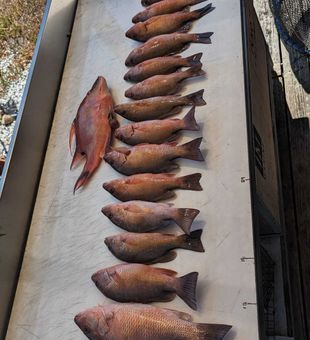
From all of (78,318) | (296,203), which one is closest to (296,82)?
(296,203)

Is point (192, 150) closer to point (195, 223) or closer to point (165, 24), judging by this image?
point (195, 223)

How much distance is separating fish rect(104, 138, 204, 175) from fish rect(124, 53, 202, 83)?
506mm

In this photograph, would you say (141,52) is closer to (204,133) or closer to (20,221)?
(204,133)

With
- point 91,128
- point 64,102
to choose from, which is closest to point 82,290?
point 91,128

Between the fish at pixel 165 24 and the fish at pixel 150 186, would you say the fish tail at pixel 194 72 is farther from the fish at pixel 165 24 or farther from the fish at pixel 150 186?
the fish at pixel 150 186

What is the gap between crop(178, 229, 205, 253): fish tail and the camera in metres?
1.84

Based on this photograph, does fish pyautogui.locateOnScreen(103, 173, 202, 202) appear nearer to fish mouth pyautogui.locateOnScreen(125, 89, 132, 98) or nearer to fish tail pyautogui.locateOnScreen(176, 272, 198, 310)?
fish tail pyautogui.locateOnScreen(176, 272, 198, 310)

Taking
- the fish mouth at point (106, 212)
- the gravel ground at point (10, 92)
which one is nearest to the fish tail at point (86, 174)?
the fish mouth at point (106, 212)

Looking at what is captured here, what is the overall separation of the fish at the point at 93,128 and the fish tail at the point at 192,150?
19.2 inches

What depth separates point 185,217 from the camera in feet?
6.16

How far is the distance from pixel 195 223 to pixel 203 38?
112 centimetres

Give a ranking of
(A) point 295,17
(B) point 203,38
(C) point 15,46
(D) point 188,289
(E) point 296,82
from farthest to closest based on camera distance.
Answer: (C) point 15,46 < (E) point 296,82 < (A) point 295,17 < (B) point 203,38 < (D) point 188,289

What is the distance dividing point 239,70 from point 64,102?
3.71 feet

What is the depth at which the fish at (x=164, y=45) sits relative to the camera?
2.45 meters
